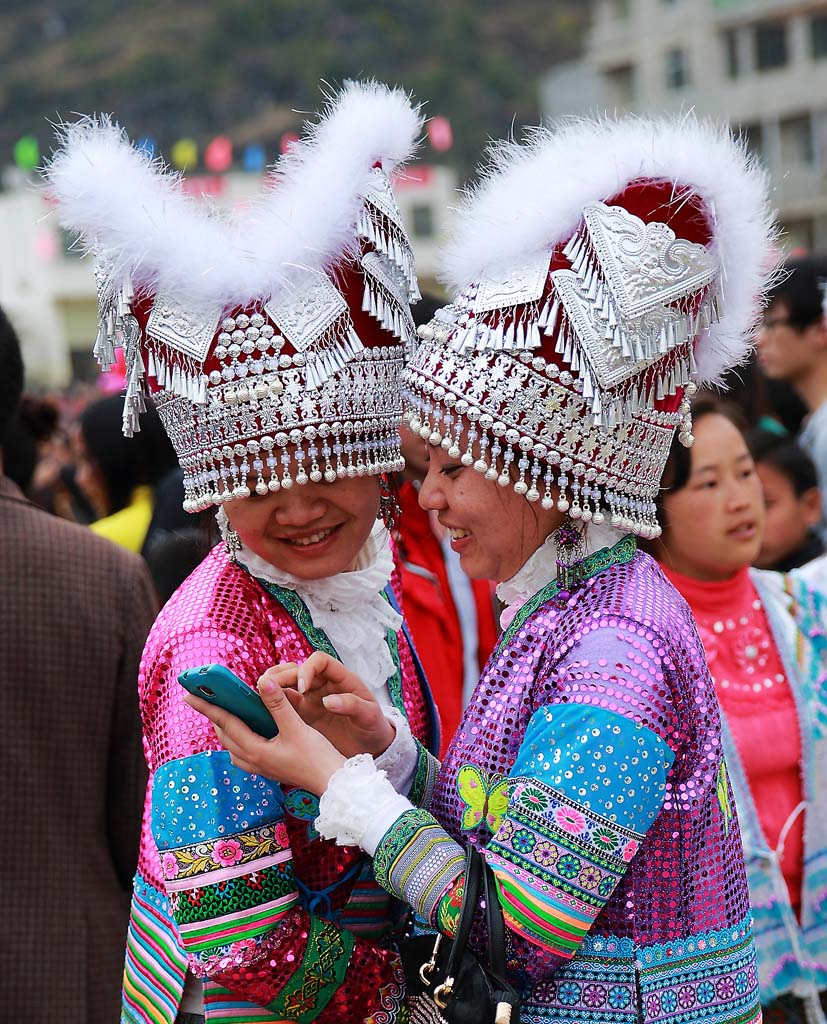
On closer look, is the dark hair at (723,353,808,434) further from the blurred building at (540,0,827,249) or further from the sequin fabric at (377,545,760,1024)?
the blurred building at (540,0,827,249)

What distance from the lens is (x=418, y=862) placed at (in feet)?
5.98

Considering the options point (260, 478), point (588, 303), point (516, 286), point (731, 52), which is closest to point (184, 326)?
point (260, 478)

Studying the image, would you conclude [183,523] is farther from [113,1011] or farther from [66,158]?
[66,158]

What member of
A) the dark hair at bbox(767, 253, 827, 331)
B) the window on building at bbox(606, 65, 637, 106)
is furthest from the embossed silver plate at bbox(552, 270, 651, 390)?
the window on building at bbox(606, 65, 637, 106)

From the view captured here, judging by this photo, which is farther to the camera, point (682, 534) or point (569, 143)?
point (682, 534)

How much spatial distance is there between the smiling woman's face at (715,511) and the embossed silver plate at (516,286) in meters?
1.57

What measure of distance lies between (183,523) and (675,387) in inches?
81.7

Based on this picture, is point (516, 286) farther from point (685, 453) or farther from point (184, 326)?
point (685, 453)

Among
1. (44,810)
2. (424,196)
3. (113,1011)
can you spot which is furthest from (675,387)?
(424,196)

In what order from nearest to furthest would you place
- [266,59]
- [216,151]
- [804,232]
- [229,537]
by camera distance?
[229,537] < [216,151] < [804,232] < [266,59]

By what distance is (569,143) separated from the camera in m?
1.98

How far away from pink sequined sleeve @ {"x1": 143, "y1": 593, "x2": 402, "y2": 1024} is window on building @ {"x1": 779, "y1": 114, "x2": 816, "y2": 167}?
35.5 meters

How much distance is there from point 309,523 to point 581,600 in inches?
19.1

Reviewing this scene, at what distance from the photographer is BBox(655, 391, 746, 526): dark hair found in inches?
128
